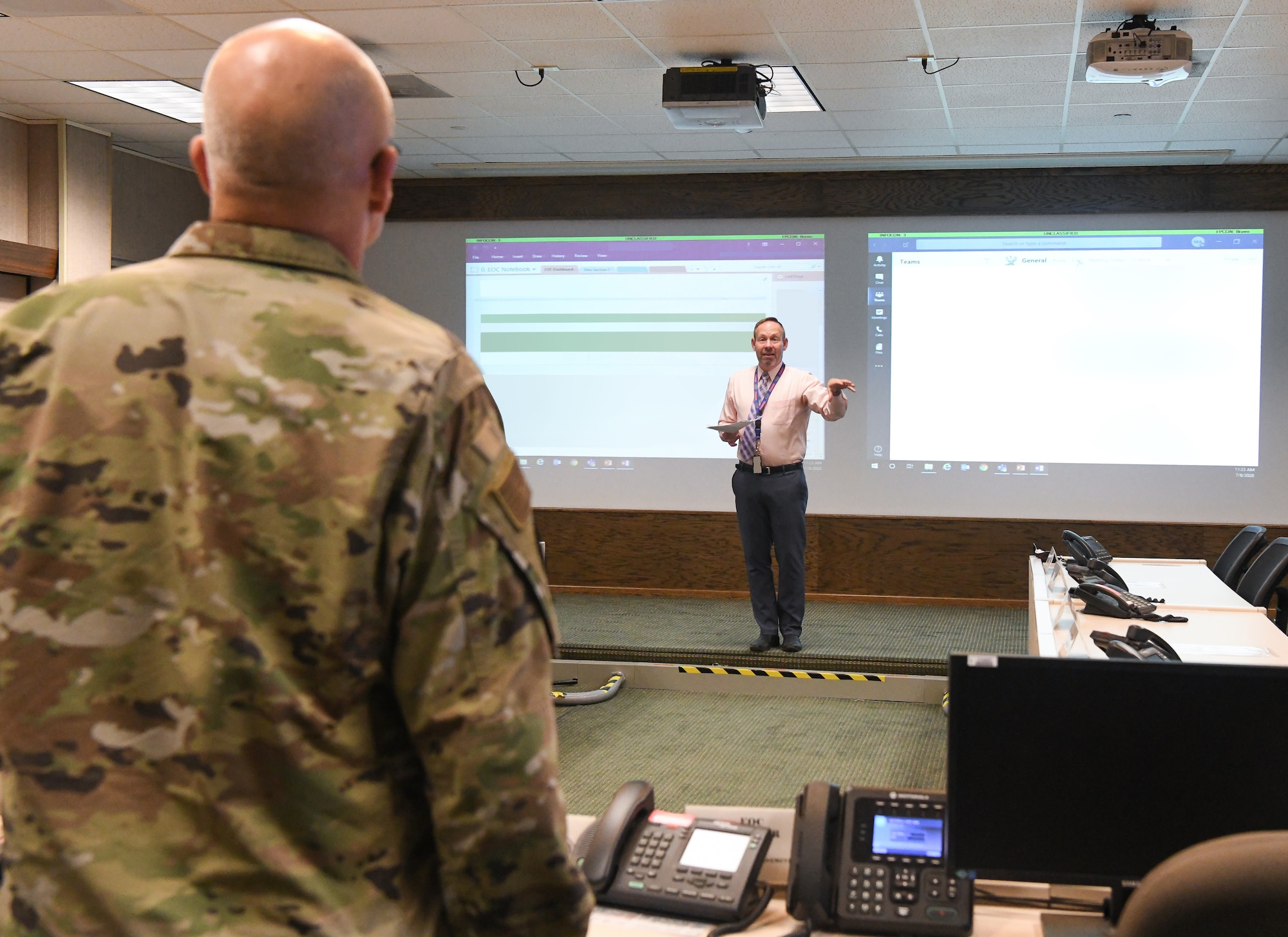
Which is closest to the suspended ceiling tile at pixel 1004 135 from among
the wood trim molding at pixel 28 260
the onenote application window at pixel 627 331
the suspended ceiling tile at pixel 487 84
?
the onenote application window at pixel 627 331

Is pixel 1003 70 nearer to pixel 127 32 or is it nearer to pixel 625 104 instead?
pixel 625 104

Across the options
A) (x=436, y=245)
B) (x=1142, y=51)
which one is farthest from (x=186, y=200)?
(x=1142, y=51)

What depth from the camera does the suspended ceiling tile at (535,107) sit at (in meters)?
5.76

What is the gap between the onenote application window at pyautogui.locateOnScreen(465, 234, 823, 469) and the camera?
7.54m

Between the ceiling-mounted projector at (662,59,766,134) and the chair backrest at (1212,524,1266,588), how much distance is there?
284 centimetres

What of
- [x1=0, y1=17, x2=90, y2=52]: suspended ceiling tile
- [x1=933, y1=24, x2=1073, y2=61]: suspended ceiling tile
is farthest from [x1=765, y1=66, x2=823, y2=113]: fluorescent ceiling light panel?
[x1=0, y1=17, x2=90, y2=52]: suspended ceiling tile

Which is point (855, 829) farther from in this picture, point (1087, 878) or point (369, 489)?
point (369, 489)

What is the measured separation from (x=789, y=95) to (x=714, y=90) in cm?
83

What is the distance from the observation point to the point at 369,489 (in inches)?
36.4

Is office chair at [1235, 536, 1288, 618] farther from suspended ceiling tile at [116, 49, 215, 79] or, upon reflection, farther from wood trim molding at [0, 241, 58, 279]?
wood trim molding at [0, 241, 58, 279]

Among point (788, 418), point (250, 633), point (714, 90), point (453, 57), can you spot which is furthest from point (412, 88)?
point (250, 633)

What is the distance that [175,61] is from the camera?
5137mm

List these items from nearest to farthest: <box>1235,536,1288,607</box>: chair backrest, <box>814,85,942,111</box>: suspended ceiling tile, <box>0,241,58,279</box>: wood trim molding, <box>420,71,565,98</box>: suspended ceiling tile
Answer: <box>1235,536,1288,607</box>: chair backrest, <box>420,71,565,98</box>: suspended ceiling tile, <box>814,85,942,111</box>: suspended ceiling tile, <box>0,241,58,279</box>: wood trim molding

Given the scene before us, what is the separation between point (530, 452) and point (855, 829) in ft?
21.0
